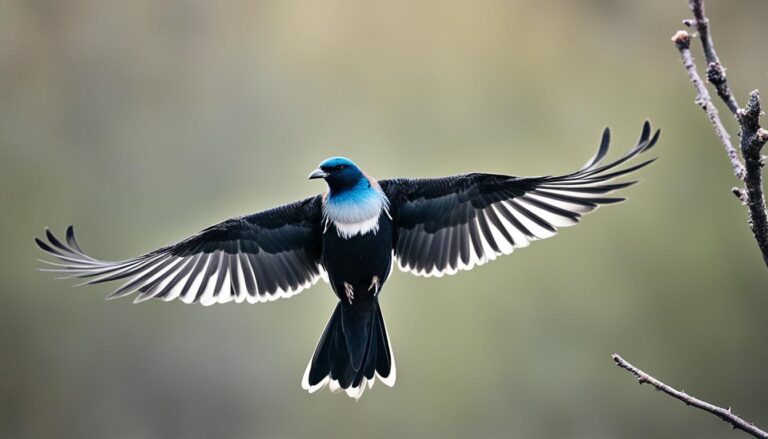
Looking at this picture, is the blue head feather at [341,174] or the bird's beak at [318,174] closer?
the bird's beak at [318,174]

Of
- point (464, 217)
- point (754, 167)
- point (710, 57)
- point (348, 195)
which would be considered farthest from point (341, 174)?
point (754, 167)

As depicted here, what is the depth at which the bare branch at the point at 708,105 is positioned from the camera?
310 cm

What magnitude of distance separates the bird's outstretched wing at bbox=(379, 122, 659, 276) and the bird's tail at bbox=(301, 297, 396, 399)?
52 cm

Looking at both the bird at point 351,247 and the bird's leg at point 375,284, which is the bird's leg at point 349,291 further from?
the bird's leg at point 375,284

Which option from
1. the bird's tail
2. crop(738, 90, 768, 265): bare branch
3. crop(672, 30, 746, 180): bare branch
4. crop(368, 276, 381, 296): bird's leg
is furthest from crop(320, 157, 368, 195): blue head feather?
crop(738, 90, 768, 265): bare branch

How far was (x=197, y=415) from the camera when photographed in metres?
12.4

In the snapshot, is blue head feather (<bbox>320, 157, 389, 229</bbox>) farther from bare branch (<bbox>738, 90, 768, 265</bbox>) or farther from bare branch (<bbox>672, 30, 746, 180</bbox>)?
bare branch (<bbox>738, 90, 768, 265</bbox>)

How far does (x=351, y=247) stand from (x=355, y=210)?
230 mm

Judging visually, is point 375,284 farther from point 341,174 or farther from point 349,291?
point 341,174

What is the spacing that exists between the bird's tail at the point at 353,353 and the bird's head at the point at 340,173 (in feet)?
2.47

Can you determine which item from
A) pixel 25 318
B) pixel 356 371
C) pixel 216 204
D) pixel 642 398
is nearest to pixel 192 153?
pixel 216 204

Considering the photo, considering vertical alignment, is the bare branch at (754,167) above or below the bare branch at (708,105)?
below

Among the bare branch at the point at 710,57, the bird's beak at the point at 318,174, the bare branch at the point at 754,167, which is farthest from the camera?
the bird's beak at the point at 318,174

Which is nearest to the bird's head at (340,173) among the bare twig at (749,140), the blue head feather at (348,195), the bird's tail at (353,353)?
the blue head feather at (348,195)
